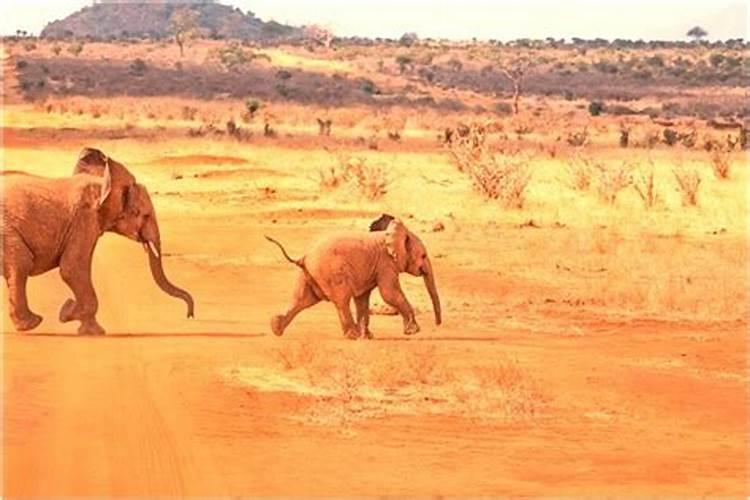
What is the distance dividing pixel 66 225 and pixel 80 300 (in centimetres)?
→ 66

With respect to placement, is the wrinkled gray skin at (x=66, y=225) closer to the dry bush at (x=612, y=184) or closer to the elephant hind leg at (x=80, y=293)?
the elephant hind leg at (x=80, y=293)

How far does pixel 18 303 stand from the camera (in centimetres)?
1293

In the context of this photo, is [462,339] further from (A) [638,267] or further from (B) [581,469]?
(A) [638,267]

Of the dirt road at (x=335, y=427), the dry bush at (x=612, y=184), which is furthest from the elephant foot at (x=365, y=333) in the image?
the dry bush at (x=612, y=184)

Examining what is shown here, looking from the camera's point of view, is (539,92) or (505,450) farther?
(539,92)

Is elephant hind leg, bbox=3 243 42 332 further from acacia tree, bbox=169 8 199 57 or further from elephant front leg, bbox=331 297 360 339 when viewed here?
acacia tree, bbox=169 8 199 57

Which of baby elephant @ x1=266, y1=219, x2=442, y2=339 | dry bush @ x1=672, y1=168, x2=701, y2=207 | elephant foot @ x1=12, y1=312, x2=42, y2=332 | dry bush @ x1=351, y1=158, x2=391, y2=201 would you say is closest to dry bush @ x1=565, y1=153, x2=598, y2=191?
dry bush @ x1=672, y1=168, x2=701, y2=207

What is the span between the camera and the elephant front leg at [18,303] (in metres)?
12.9

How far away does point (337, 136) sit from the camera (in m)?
47.2

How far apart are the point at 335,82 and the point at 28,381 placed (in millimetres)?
73231

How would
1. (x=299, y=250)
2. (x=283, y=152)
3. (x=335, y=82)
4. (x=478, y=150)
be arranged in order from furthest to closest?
1. (x=335, y=82)
2. (x=283, y=152)
3. (x=478, y=150)
4. (x=299, y=250)

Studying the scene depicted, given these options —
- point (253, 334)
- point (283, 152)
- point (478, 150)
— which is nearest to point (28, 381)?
point (253, 334)

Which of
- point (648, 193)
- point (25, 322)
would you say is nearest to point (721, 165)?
point (648, 193)

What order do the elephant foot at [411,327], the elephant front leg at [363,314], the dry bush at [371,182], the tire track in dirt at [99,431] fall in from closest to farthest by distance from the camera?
the tire track in dirt at [99,431] → the elephant front leg at [363,314] → the elephant foot at [411,327] → the dry bush at [371,182]
